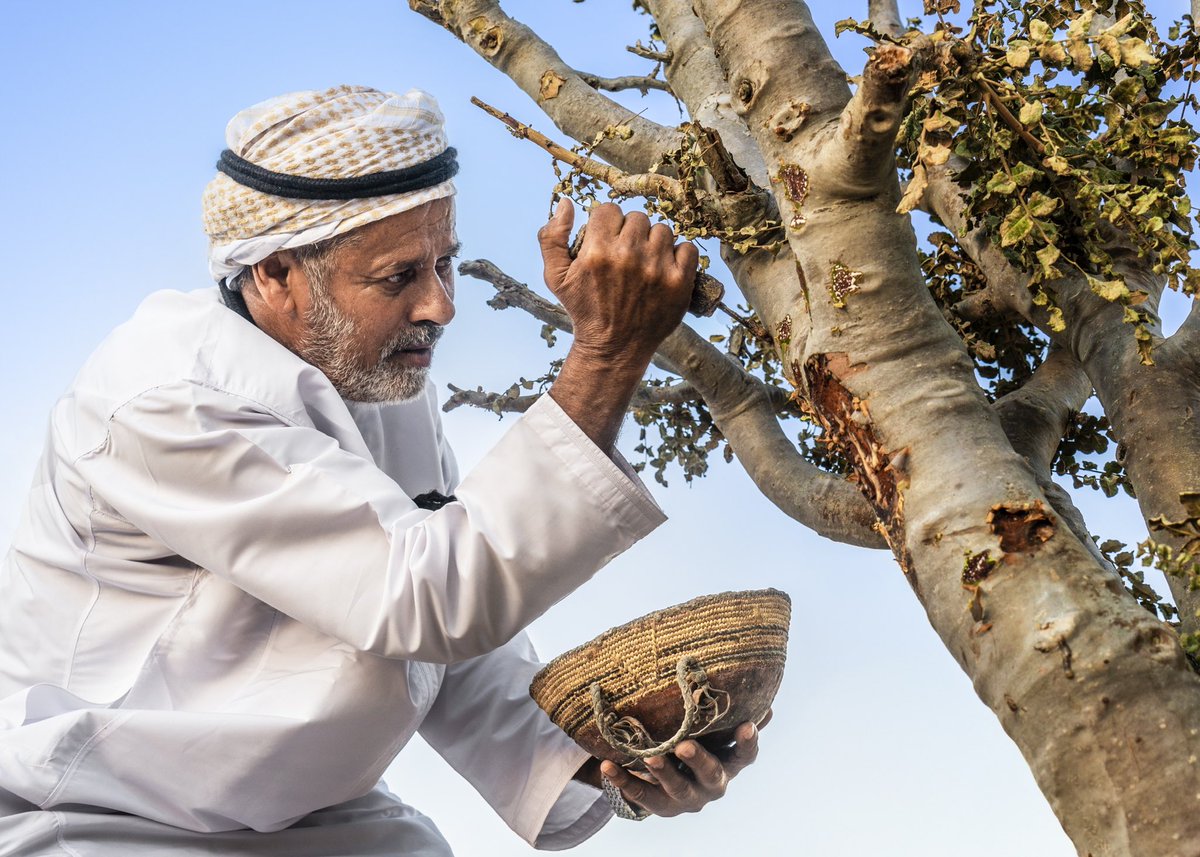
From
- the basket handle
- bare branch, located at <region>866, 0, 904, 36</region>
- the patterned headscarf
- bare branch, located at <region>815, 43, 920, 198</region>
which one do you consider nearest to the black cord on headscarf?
the patterned headscarf

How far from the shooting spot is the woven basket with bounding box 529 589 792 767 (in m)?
2.30

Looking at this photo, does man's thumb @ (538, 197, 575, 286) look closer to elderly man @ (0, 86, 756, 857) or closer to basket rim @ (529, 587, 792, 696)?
elderly man @ (0, 86, 756, 857)

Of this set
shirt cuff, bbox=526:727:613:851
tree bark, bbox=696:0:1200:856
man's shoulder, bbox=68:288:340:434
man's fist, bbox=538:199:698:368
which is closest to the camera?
tree bark, bbox=696:0:1200:856

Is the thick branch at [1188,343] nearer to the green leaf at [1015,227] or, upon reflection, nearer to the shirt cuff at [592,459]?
the green leaf at [1015,227]

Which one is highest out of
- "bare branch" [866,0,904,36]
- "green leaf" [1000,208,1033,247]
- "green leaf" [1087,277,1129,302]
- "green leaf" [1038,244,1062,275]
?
A: "bare branch" [866,0,904,36]

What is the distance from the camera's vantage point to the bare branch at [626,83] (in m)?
4.20

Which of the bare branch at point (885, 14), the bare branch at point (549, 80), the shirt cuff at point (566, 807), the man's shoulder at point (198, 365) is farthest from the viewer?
the bare branch at point (885, 14)

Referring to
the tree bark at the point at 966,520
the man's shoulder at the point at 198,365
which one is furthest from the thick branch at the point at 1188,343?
the man's shoulder at the point at 198,365

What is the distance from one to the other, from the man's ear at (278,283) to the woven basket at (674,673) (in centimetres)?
100

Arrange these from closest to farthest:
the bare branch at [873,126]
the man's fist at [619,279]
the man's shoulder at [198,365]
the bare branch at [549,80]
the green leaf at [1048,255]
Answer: the bare branch at [873,126] → the green leaf at [1048,255] → the man's fist at [619,279] → the man's shoulder at [198,365] → the bare branch at [549,80]

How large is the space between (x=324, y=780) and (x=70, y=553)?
0.72m

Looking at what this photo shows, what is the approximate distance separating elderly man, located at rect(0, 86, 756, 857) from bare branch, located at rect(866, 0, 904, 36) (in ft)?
5.84

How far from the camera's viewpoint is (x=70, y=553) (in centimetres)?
260

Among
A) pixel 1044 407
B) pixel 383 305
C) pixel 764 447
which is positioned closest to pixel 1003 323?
pixel 1044 407
